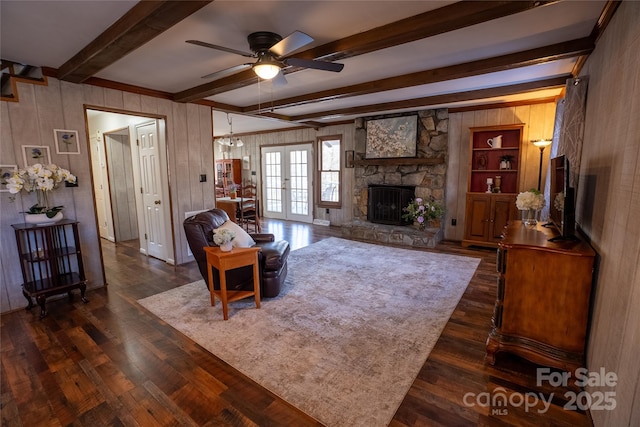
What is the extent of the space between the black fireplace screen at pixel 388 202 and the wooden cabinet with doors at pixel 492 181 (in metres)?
1.17

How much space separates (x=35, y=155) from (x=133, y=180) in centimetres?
207

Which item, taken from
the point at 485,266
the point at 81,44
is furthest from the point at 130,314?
the point at 485,266

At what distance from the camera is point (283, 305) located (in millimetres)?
3150

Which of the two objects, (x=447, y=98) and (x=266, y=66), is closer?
(x=266, y=66)

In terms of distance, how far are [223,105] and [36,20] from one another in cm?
291

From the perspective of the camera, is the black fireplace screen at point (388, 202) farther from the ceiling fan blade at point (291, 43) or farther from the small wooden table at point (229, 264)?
the ceiling fan blade at point (291, 43)

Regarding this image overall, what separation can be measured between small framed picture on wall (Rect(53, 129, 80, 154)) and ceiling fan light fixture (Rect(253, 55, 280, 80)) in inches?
98.8

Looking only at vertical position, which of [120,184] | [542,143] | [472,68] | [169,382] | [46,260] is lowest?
[169,382]

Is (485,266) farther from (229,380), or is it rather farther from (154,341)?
(154,341)

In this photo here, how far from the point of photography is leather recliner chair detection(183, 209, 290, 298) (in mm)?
3014

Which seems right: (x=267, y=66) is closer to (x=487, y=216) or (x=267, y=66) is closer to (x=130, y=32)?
(x=130, y=32)

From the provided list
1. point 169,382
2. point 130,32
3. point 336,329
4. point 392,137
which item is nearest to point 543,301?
point 336,329

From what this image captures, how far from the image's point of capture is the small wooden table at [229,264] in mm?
2789

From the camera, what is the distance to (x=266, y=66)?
2.43 meters
